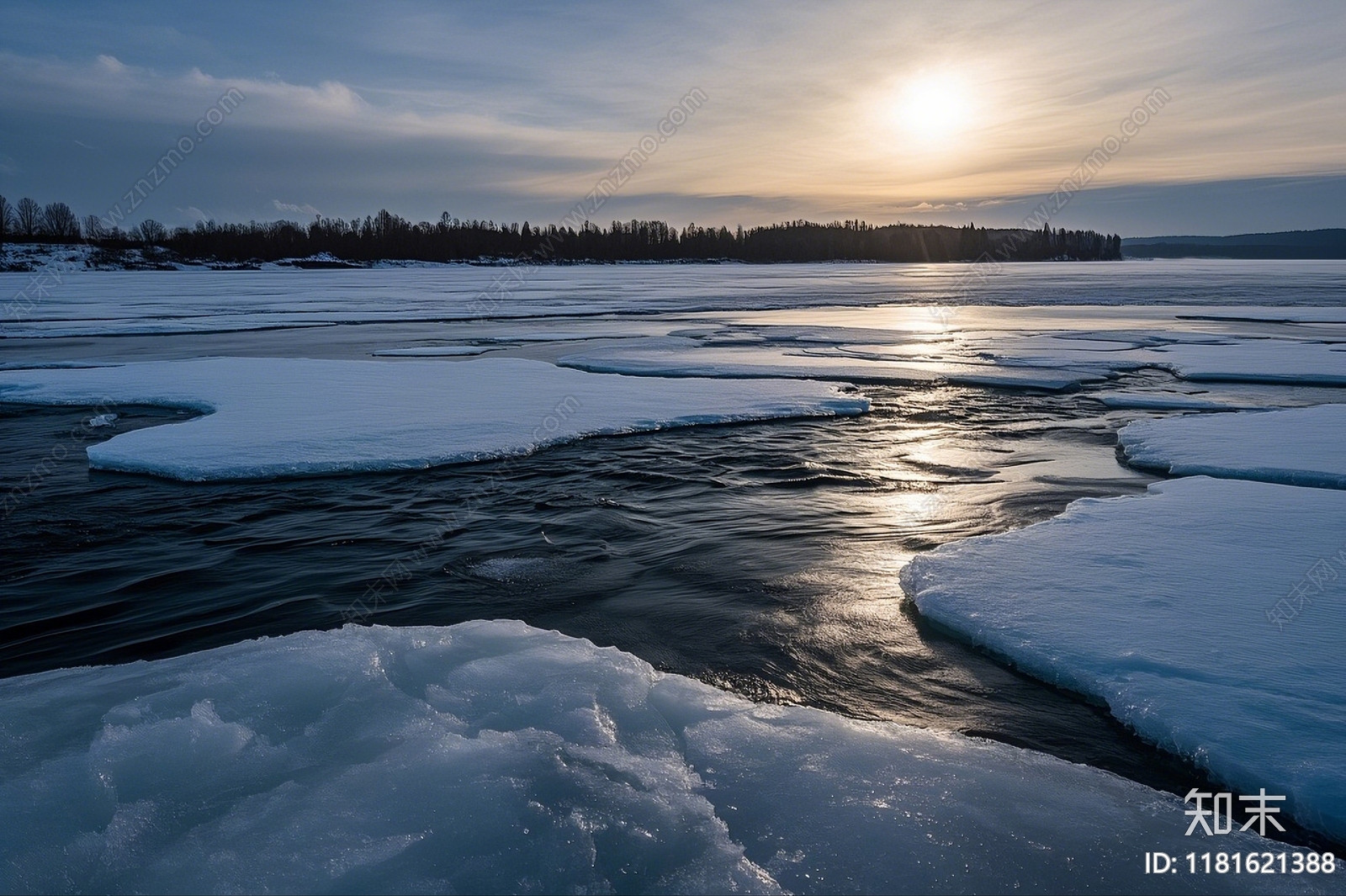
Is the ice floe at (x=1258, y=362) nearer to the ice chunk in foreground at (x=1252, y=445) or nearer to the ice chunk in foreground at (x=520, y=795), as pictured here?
the ice chunk in foreground at (x=1252, y=445)

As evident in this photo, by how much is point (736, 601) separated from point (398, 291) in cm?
3821

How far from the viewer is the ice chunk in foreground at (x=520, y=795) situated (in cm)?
217

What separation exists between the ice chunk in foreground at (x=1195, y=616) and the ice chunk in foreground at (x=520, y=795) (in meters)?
0.38

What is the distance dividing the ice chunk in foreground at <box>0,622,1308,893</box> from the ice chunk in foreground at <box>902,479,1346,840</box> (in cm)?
38

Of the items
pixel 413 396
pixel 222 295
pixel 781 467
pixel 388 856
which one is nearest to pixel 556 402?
pixel 413 396

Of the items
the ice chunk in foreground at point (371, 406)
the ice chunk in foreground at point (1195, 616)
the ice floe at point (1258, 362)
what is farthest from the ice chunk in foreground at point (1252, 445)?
the ice chunk in foreground at point (371, 406)

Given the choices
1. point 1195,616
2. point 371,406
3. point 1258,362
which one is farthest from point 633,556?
point 1258,362

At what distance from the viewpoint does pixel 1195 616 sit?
3561 mm

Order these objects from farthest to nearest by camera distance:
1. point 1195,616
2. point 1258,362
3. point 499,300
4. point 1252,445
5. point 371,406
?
point 499,300, point 1258,362, point 371,406, point 1252,445, point 1195,616

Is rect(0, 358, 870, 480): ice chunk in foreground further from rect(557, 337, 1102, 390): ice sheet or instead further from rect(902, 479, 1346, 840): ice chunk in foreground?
rect(902, 479, 1346, 840): ice chunk in foreground

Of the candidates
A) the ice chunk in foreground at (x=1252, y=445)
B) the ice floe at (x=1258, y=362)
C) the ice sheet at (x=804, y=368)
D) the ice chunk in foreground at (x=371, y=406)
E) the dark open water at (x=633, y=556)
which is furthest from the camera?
the ice sheet at (x=804, y=368)

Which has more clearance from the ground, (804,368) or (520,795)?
(804,368)

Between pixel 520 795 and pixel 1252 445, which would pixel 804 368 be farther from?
pixel 520 795

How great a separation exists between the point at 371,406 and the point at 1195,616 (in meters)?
7.49
